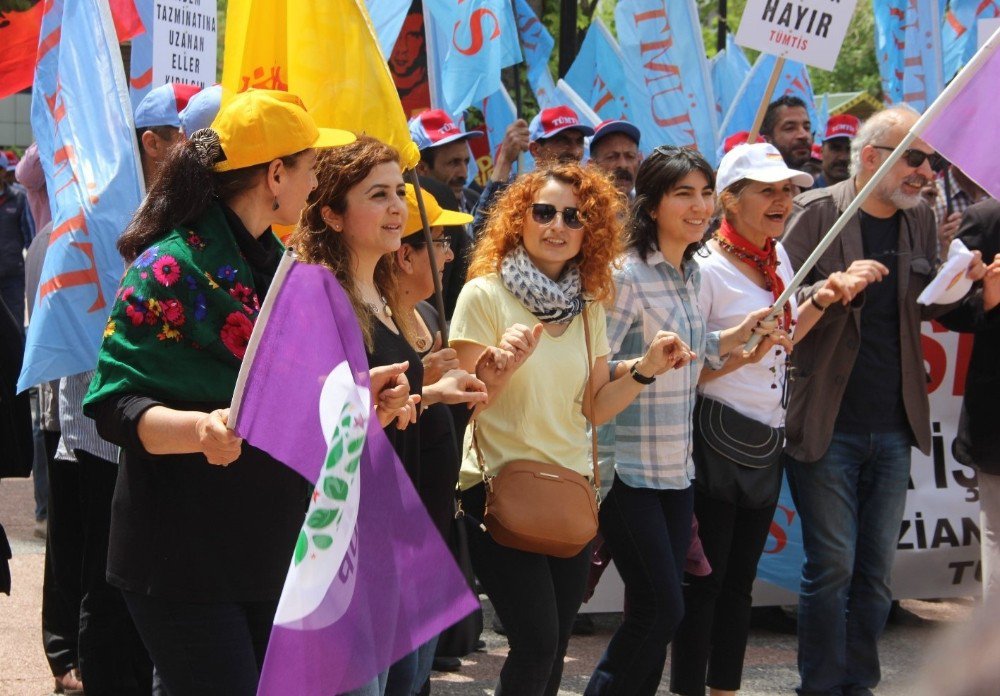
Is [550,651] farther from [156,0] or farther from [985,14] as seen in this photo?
[985,14]

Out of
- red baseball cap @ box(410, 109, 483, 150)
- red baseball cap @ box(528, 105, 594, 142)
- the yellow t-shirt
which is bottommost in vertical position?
the yellow t-shirt

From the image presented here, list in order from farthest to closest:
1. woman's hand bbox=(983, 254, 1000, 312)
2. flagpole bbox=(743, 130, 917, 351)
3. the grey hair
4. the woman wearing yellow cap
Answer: the grey hair → woman's hand bbox=(983, 254, 1000, 312) → flagpole bbox=(743, 130, 917, 351) → the woman wearing yellow cap

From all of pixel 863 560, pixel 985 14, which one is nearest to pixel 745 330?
pixel 863 560

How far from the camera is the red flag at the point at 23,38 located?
663cm

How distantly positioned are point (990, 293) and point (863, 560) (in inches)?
47.8

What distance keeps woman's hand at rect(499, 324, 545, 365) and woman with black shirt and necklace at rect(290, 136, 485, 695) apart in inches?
8.8

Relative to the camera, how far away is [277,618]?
9.55 feet

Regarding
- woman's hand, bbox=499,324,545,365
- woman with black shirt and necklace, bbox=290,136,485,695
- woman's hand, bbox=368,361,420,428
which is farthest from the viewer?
woman's hand, bbox=499,324,545,365

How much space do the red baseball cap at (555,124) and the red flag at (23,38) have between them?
7.33ft

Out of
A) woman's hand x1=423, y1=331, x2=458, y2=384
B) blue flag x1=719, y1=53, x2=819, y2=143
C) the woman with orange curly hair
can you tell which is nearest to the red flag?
the woman with orange curly hair

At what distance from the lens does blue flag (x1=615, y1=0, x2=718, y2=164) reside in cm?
1007

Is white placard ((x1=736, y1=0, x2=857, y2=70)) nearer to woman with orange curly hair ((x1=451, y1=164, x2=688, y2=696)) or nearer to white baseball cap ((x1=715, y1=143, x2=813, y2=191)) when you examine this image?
white baseball cap ((x1=715, y1=143, x2=813, y2=191))

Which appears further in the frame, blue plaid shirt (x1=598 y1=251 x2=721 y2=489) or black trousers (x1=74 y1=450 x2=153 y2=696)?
blue plaid shirt (x1=598 y1=251 x2=721 y2=489)

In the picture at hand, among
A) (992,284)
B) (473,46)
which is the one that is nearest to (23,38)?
(473,46)
